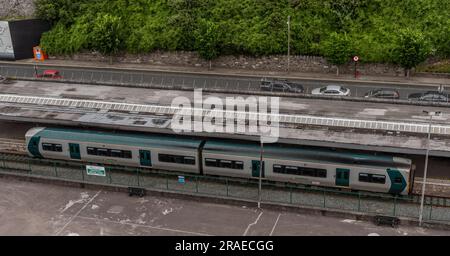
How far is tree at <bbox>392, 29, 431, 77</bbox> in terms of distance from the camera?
64050 mm

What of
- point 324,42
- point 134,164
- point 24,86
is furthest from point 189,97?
point 324,42

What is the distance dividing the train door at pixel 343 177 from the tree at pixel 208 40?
3718 centimetres

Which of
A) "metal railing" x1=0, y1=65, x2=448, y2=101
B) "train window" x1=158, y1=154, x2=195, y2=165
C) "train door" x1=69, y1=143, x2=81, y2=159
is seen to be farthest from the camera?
"metal railing" x1=0, y1=65, x2=448, y2=101

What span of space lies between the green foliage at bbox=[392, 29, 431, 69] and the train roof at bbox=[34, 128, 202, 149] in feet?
115

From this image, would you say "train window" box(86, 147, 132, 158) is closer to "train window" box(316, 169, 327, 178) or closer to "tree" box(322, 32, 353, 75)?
"train window" box(316, 169, 327, 178)

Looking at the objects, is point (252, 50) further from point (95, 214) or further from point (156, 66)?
point (95, 214)

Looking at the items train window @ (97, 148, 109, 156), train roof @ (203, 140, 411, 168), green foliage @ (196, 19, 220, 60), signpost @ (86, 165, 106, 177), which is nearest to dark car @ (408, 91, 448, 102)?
train roof @ (203, 140, 411, 168)

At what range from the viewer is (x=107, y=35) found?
7594cm

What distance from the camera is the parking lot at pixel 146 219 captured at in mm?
37375

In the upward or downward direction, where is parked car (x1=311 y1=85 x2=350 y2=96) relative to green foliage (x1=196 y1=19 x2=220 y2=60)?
downward

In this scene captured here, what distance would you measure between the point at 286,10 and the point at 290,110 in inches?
1223

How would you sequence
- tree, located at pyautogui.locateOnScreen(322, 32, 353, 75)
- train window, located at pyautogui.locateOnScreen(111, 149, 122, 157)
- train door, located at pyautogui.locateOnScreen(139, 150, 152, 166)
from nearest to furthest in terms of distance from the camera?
1. train door, located at pyautogui.locateOnScreen(139, 150, 152, 166)
2. train window, located at pyautogui.locateOnScreen(111, 149, 122, 157)
3. tree, located at pyautogui.locateOnScreen(322, 32, 353, 75)

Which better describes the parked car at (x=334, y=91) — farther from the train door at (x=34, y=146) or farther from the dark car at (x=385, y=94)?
the train door at (x=34, y=146)

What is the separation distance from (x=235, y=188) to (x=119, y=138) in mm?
11674
